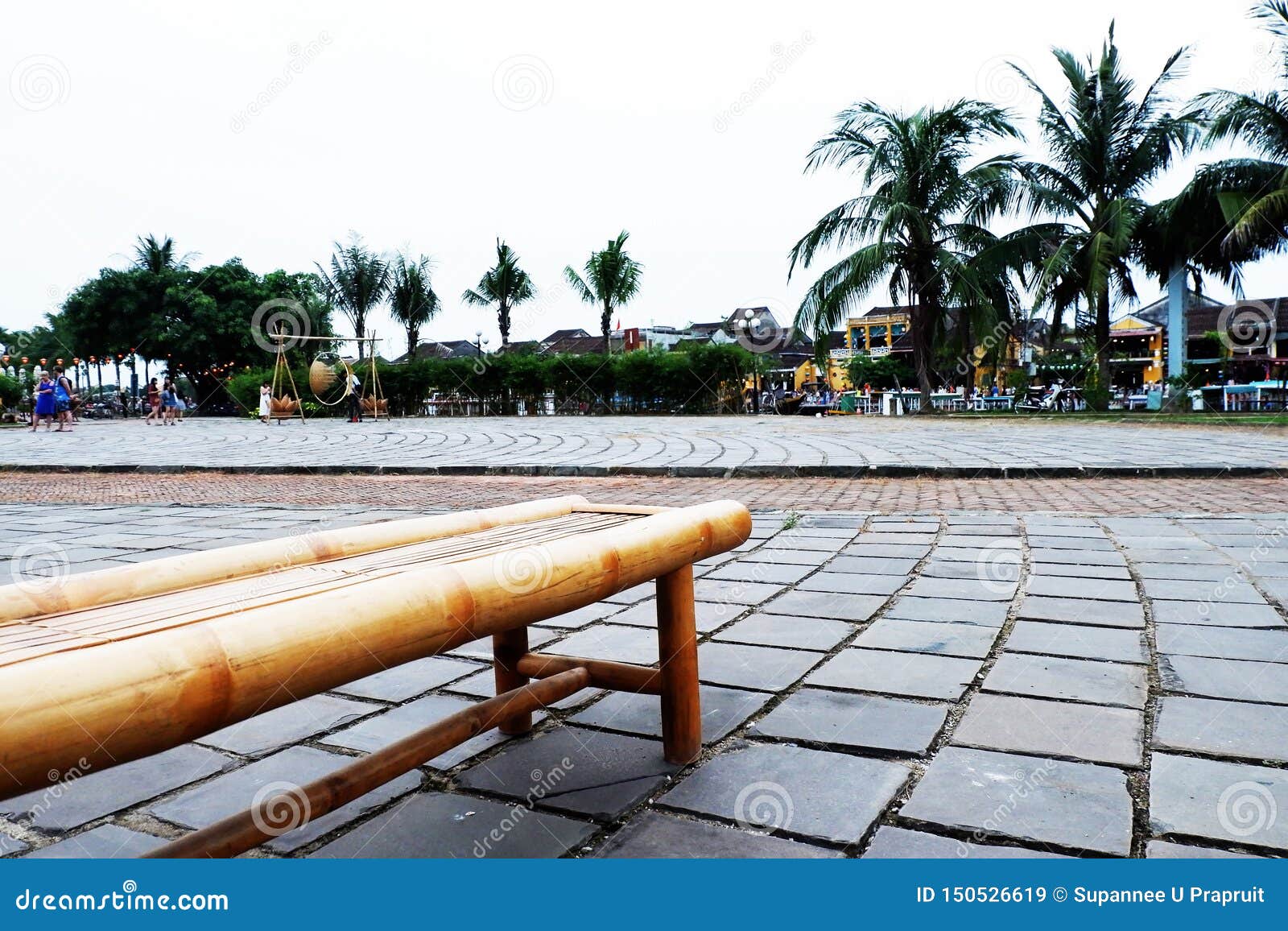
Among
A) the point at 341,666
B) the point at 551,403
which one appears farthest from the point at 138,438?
the point at 341,666

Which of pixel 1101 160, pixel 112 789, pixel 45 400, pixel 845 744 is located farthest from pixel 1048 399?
pixel 112 789

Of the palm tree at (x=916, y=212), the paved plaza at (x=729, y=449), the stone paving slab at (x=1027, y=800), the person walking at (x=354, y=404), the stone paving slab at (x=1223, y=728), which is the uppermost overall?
the palm tree at (x=916, y=212)

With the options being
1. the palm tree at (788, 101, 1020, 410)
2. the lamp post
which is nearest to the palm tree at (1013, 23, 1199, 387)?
the palm tree at (788, 101, 1020, 410)

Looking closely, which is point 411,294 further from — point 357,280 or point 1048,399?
point 1048,399

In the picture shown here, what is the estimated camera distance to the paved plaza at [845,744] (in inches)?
67.2

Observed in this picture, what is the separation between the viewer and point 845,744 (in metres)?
2.10

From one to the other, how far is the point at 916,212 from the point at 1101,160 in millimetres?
4310

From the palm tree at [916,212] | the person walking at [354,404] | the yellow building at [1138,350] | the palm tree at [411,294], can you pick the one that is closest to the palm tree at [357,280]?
the palm tree at [411,294]

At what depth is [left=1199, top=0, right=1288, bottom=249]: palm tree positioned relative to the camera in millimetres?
17500

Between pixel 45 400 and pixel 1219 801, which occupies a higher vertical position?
pixel 45 400

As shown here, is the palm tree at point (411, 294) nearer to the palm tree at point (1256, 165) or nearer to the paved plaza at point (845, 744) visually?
the palm tree at point (1256, 165)

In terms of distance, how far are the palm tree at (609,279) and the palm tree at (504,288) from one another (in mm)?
2772

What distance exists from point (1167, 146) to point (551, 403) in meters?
17.4

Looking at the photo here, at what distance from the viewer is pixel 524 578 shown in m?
1.51
